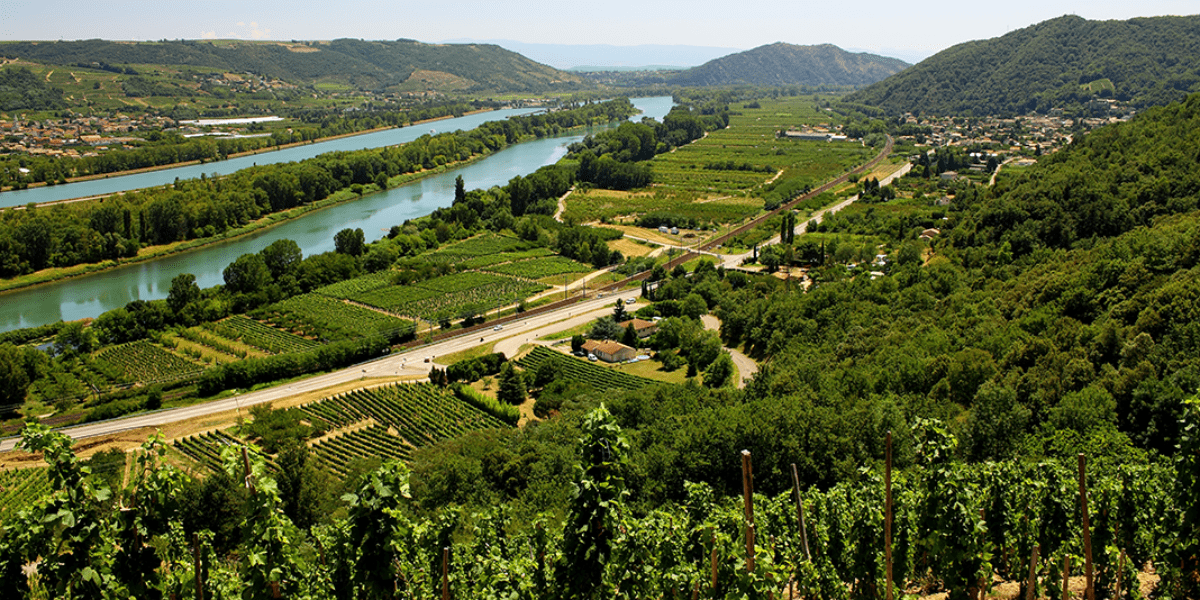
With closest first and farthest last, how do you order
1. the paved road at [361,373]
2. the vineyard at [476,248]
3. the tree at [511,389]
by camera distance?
the paved road at [361,373] < the tree at [511,389] < the vineyard at [476,248]

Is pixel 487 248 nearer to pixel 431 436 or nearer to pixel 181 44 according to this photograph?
pixel 431 436

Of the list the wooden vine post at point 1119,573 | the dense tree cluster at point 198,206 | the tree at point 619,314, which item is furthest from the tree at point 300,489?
the dense tree cluster at point 198,206

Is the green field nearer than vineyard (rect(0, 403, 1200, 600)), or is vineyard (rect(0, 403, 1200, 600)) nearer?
vineyard (rect(0, 403, 1200, 600))

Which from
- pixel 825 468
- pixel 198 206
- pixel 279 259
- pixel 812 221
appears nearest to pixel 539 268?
pixel 279 259

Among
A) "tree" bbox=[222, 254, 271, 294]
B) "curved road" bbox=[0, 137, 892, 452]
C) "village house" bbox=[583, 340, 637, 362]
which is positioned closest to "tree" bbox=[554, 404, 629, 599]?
"curved road" bbox=[0, 137, 892, 452]

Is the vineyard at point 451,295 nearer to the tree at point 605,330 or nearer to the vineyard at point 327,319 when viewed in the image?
the vineyard at point 327,319

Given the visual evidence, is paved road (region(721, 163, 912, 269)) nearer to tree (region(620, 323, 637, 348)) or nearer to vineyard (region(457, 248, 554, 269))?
vineyard (region(457, 248, 554, 269))
